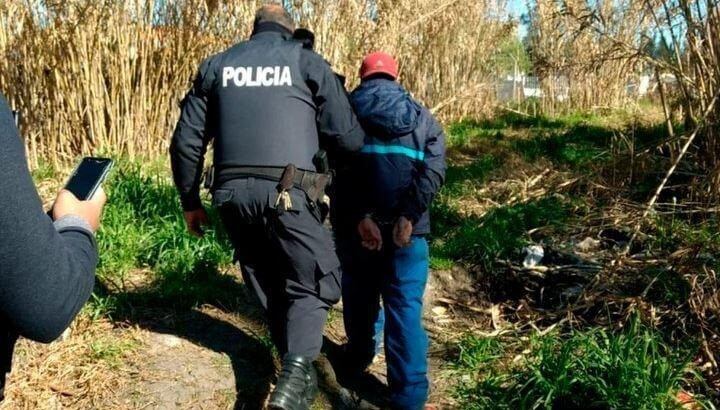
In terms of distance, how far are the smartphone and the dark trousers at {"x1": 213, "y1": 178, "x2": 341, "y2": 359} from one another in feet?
3.90

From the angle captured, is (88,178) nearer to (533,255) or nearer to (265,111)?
(265,111)

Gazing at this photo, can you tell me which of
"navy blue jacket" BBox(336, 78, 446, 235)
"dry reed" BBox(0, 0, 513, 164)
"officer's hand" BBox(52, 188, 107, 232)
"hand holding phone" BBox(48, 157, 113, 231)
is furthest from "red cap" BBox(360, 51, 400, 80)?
"dry reed" BBox(0, 0, 513, 164)

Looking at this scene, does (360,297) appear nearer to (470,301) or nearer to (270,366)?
(270,366)

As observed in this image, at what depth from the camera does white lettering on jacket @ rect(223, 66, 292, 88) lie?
296 cm

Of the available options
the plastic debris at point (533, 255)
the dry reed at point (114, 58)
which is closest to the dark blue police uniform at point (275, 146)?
the plastic debris at point (533, 255)

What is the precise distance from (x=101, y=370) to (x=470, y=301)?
2.66 m

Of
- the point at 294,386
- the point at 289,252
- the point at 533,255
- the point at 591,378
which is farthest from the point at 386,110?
the point at 533,255

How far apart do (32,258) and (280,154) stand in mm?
1683

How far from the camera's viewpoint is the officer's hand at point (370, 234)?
3207 millimetres

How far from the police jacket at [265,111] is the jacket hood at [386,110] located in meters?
0.09

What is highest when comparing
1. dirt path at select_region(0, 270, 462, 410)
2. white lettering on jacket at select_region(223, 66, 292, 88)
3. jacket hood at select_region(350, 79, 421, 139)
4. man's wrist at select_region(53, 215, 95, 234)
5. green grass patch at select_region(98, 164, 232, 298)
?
white lettering on jacket at select_region(223, 66, 292, 88)

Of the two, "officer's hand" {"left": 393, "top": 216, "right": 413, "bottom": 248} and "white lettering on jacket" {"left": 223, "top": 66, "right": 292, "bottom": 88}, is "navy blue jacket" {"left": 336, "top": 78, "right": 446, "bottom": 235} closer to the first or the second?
"officer's hand" {"left": 393, "top": 216, "right": 413, "bottom": 248}

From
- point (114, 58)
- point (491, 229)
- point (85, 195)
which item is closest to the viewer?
point (85, 195)

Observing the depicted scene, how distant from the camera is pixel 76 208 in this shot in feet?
5.40
